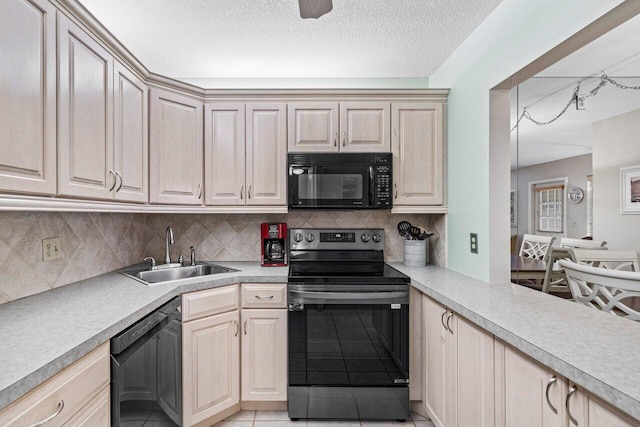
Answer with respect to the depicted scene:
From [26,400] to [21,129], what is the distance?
842mm

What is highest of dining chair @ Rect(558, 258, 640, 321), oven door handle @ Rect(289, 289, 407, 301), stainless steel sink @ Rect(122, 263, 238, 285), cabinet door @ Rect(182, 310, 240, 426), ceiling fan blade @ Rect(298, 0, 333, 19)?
ceiling fan blade @ Rect(298, 0, 333, 19)

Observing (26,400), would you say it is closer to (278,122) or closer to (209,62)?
(278,122)

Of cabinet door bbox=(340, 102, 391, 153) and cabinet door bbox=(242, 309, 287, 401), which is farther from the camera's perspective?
cabinet door bbox=(340, 102, 391, 153)

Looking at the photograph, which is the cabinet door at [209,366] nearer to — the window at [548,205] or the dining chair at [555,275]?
the dining chair at [555,275]

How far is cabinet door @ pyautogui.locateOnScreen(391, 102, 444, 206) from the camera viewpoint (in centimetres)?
233

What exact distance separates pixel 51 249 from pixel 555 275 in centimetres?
280

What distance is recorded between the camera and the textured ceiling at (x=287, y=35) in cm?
172

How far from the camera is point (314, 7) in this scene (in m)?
1.42

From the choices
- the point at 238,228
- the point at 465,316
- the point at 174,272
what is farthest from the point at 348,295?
the point at 174,272

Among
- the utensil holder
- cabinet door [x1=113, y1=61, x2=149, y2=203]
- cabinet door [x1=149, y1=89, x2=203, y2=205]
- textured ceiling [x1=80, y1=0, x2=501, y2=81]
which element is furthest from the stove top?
textured ceiling [x1=80, y1=0, x2=501, y2=81]

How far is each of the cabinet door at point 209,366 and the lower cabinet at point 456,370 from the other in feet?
3.87

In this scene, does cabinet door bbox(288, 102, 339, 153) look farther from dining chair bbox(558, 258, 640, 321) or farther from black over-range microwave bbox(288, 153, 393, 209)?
dining chair bbox(558, 258, 640, 321)

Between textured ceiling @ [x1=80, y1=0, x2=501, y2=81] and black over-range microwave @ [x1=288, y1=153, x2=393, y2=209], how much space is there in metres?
0.72

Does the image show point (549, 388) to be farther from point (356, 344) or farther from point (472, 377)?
point (356, 344)
